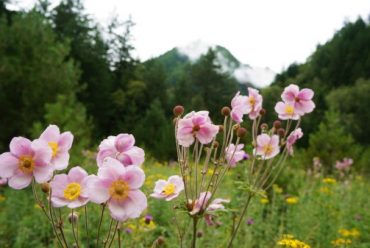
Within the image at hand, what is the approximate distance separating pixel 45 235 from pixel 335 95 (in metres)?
28.4

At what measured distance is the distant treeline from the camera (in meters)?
9.02

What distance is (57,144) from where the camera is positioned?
1022mm

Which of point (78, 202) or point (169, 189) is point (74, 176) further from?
point (169, 189)

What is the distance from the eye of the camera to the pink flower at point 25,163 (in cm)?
93

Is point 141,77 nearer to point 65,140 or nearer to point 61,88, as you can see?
point 61,88

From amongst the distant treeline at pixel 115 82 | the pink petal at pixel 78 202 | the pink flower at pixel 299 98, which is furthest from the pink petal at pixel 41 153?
the distant treeline at pixel 115 82

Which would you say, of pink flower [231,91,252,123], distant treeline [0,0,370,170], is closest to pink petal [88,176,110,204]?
pink flower [231,91,252,123]

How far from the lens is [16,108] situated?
937 cm

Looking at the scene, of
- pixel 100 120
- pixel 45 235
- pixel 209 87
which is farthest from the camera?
pixel 209 87

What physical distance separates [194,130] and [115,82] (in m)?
29.2

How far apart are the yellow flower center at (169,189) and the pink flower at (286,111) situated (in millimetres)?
569

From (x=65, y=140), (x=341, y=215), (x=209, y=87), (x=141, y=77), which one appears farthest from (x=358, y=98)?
(x=65, y=140)

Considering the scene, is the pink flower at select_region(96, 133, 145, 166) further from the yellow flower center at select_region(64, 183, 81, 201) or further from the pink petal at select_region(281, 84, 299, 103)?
the pink petal at select_region(281, 84, 299, 103)

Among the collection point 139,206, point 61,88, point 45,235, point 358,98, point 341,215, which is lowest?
point 45,235
